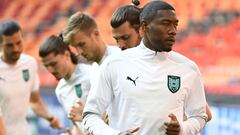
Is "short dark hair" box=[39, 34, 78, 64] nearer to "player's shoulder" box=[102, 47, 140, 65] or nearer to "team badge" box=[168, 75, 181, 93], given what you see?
"player's shoulder" box=[102, 47, 140, 65]

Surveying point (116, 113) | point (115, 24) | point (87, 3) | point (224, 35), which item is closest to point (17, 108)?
point (115, 24)

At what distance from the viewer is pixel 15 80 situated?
20.2 feet

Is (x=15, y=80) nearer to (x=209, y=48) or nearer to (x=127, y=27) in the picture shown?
(x=127, y=27)

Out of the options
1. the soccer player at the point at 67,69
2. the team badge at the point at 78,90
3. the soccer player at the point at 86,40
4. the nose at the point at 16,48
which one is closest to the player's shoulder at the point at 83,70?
the soccer player at the point at 67,69

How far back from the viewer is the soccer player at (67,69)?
5.12 m

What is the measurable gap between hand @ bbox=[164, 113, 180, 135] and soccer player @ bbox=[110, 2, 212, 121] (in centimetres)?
74

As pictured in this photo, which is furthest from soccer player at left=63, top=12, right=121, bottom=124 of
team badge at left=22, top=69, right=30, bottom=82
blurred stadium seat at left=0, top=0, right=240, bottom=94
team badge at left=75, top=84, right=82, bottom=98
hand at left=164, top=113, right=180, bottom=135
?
blurred stadium seat at left=0, top=0, right=240, bottom=94

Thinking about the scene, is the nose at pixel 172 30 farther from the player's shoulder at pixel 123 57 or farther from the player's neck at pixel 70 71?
the player's neck at pixel 70 71

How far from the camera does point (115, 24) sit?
416cm

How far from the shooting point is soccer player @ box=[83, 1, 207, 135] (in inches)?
136

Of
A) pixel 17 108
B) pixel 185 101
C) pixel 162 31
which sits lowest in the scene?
pixel 17 108

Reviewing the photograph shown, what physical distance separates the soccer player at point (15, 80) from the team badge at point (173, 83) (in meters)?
Result: 2.60

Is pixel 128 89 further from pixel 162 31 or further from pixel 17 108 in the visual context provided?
pixel 17 108

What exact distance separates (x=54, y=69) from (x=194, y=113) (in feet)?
5.71
